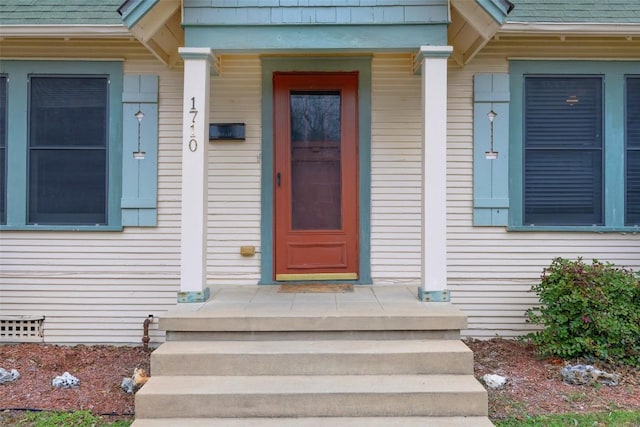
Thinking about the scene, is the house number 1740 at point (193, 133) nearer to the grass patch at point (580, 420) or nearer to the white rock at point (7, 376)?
the white rock at point (7, 376)

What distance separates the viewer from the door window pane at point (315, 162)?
15.6 ft

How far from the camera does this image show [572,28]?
4.41 m

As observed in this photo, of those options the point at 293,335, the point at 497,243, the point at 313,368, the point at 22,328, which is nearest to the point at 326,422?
the point at 313,368

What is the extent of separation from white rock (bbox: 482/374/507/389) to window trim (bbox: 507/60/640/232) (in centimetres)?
154

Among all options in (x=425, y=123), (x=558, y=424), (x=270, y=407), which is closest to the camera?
(x=270, y=407)

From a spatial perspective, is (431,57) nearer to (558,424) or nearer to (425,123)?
(425,123)

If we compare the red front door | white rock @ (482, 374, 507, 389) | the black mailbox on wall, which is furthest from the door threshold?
white rock @ (482, 374, 507, 389)

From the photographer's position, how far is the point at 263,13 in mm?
3877

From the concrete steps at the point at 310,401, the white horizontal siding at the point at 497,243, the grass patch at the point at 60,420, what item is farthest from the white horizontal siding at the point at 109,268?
the white horizontal siding at the point at 497,243

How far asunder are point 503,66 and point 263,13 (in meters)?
2.38

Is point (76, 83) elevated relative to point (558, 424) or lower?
elevated

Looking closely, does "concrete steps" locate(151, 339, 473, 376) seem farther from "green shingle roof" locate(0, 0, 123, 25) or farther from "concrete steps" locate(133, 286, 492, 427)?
"green shingle roof" locate(0, 0, 123, 25)

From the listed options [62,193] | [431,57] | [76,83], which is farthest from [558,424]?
[76,83]

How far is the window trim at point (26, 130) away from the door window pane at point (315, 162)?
1.68 meters
